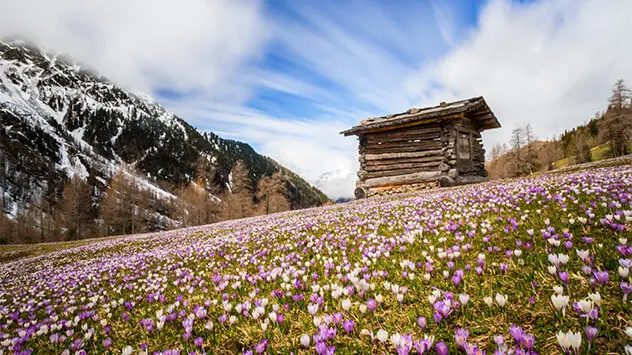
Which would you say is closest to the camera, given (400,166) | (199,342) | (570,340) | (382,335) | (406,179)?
(570,340)

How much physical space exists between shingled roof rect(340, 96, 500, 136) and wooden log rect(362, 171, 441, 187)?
401cm

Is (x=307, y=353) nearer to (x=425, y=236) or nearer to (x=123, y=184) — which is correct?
(x=425, y=236)

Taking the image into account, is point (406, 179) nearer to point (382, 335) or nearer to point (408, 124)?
point (408, 124)

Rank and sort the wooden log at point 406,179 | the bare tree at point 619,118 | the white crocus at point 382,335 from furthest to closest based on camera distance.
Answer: the bare tree at point 619,118 → the wooden log at point 406,179 → the white crocus at point 382,335

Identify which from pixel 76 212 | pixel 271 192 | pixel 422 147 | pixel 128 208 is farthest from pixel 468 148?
pixel 76 212

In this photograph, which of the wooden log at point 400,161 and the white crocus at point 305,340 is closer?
the white crocus at point 305,340

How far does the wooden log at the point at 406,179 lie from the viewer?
2153 cm

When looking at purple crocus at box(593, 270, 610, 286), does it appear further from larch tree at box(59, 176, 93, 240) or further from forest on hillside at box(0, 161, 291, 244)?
larch tree at box(59, 176, 93, 240)

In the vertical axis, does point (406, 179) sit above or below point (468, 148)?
below

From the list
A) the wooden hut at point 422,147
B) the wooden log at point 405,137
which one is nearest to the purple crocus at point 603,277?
the wooden hut at point 422,147

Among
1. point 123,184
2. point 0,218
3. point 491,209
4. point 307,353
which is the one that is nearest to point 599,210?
point 491,209

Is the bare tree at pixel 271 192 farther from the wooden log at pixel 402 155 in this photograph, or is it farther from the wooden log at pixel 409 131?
the wooden log at pixel 409 131

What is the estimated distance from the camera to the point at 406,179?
888 inches

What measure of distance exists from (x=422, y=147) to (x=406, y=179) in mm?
2821
